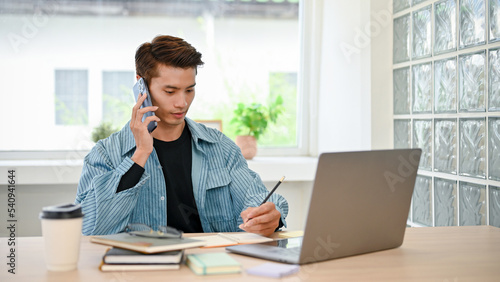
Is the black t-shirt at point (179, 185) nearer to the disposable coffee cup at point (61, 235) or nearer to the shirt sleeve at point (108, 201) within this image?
the shirt sleeve at point (108, 201)

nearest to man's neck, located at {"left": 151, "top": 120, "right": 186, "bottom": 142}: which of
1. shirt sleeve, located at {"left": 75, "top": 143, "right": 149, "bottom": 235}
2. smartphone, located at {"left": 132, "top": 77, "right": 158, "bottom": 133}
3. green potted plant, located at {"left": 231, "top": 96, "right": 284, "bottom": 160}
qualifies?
smartphone, located at {"left": 132, "top": 77, "right": 158, "bottom": 133}

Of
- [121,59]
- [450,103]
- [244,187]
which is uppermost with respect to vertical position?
[121,59]

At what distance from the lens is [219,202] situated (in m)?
2.06

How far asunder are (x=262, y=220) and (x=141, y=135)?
1.63 feet

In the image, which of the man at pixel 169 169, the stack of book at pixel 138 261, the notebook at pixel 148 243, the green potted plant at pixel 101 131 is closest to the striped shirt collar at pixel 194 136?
the man at pixel 169 169

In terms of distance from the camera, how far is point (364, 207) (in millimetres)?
1335

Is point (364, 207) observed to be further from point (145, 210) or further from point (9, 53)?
point (9, 53)

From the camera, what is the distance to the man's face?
6.43 feet

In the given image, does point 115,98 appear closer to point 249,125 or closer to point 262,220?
point 249,125


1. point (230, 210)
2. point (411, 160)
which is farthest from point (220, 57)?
point (411, 160)

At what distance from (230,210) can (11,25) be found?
1.96 meters

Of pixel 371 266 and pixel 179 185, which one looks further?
pixel 179 185

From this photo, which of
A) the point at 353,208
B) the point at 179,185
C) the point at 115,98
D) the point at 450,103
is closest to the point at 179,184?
the point at 179,185

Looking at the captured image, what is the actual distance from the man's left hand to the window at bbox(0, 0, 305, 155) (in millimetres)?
1958
